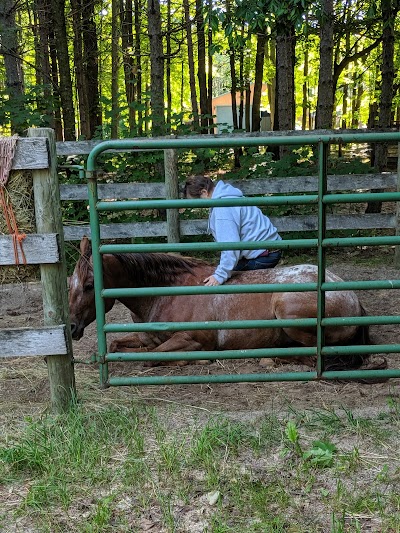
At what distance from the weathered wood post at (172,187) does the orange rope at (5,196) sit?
13.6 ft

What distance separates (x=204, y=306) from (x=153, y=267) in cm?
58

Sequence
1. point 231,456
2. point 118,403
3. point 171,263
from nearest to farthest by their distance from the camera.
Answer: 1. point 231,456
2. point 118,403
3. point 171,263

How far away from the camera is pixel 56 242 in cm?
346

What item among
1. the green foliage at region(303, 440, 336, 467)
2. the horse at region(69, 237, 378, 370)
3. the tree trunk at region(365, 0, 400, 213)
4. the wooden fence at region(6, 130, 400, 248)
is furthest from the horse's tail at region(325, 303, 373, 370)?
the tree trunk at region(365, 0, 400, 213)

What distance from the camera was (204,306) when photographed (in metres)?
5.07

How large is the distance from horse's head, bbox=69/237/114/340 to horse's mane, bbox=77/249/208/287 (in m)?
0.18

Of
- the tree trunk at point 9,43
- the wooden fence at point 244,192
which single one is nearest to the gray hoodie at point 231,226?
the wooden fence at point 244,192

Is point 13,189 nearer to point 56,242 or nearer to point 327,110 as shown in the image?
point 56,242

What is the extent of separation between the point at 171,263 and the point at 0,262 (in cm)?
184

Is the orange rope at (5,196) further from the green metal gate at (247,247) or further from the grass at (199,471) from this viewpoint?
the grass at (199,471)

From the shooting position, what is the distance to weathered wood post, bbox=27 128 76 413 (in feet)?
11.3

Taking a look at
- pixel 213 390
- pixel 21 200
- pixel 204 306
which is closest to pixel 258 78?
pixel 204 306

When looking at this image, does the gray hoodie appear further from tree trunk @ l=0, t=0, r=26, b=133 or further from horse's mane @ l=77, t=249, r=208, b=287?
tree trunk @ l=0, t=0, r=26, b=133

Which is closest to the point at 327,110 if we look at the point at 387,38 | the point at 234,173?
the point at 387,38
